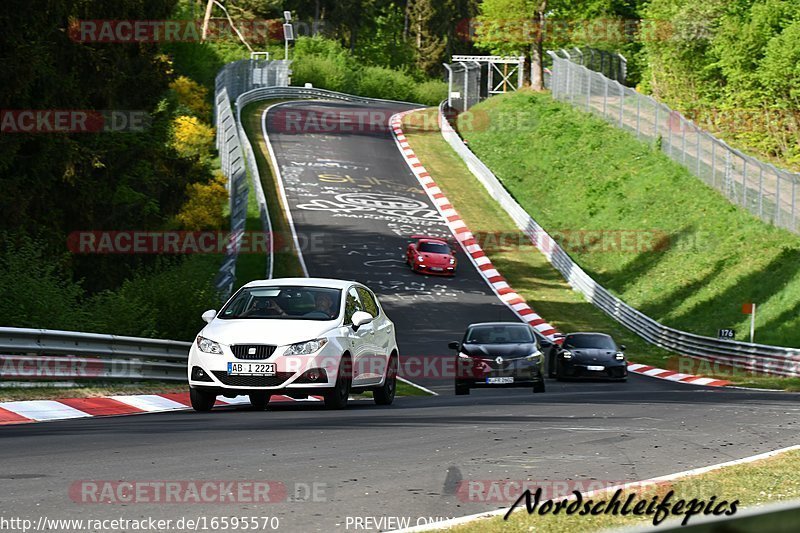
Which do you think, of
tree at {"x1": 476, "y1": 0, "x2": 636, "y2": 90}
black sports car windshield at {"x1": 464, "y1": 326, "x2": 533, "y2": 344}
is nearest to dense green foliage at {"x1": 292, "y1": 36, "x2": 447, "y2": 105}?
tree at {"x1": 476, "y1": 0, "x2": 636, "y2": 90}

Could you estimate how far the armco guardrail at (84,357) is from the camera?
50.8 feet

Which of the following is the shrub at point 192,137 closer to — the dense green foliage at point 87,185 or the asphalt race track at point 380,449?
the dense green foliage at point 87,185

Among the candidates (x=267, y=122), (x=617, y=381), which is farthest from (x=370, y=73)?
(x=617, y=381)

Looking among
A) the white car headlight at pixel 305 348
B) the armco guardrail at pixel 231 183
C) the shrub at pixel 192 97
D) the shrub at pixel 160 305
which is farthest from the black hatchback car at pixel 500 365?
the shrub at pixel 192 97

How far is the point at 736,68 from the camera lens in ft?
205

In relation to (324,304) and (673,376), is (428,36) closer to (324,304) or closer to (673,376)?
(673,376)

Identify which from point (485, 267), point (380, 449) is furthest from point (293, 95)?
point (380, 449)

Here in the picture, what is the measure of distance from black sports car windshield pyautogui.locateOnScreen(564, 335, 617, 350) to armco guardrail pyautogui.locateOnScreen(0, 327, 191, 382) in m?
12.3

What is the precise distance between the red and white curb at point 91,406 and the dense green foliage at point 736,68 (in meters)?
42.9

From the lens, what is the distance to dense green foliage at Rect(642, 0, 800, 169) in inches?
2269

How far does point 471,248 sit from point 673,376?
65.4 feet

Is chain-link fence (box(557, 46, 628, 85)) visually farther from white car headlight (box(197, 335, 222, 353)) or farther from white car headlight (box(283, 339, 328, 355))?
white car headlight (box(197, 335, 222, 353))

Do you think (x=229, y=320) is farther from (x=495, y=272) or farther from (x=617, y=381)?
(x=495, y=272)

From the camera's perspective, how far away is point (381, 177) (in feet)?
204
